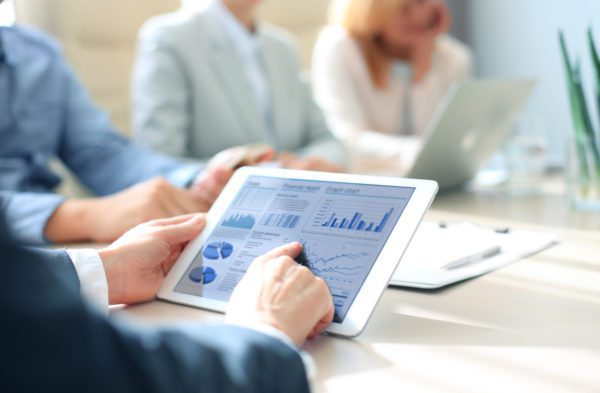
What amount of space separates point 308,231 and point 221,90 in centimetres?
132

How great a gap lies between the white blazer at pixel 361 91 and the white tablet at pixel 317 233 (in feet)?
5.20

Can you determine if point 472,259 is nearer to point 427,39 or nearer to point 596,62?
point 596,62

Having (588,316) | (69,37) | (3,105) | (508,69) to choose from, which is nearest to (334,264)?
(588,316)

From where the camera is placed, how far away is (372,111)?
2713mm

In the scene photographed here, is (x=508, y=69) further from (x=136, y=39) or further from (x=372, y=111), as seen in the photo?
(x=136, y=39)

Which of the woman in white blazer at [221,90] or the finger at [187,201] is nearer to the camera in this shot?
the finger at [187,201]

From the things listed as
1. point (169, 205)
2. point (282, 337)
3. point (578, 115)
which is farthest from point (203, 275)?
point (578, 115)

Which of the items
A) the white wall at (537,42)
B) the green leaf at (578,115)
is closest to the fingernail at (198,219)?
the green leaf at (578,115)

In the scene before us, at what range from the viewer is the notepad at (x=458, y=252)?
0.89 m

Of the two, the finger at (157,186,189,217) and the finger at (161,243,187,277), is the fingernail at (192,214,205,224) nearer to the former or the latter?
the finger at (161,243,187,277)

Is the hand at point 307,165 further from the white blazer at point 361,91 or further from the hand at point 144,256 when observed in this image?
the white blazer at point 361,91

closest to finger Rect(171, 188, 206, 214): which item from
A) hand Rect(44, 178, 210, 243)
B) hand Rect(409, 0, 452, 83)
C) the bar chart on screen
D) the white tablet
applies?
hand Rect(44, 178, 210, 243)

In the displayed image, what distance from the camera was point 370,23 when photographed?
104 inches

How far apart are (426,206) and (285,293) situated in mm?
171
